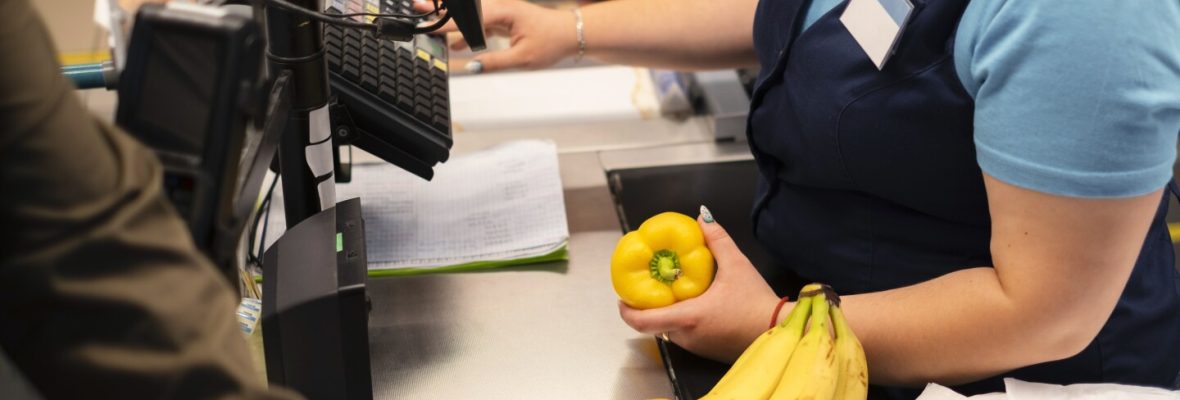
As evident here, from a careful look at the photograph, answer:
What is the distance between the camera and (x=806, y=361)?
961 mm

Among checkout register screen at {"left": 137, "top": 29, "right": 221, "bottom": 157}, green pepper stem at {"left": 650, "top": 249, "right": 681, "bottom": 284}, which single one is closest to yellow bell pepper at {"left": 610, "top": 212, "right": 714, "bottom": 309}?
green pepper stem at {"left": 650, "top": 249, "right": 681, "bottom": 284}

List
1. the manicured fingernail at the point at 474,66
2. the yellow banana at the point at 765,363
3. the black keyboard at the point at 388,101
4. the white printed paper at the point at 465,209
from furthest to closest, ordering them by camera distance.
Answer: the manicured fingernail at the point at 474,66 < the white printed paper at the point at 465,209 < the black keyboard at the point at 388,101 < the yellow banana at the point at 765,363

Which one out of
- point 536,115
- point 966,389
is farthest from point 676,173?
point 966,389

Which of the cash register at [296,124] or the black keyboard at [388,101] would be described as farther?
the black keyboard at [388,101]

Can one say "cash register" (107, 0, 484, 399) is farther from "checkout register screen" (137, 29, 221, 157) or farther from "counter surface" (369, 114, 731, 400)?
"counter surface" (369, 114, 731, 400)

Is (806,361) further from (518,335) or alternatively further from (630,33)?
(630,33)

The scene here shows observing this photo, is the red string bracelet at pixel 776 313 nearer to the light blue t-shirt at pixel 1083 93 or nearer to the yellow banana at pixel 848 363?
the yellow banana at pixel 848 363

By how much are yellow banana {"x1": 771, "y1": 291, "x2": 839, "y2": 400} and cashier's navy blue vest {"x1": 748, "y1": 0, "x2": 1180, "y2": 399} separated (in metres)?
0.19

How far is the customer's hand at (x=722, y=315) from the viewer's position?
44.1 inches

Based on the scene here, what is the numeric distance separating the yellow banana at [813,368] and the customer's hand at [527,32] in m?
0.69

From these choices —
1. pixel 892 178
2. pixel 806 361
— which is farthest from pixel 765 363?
pixel 892 178

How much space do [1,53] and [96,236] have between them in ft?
0.32

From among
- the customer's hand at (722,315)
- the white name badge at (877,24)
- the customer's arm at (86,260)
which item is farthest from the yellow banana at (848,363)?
the customer's arm at (86,260)

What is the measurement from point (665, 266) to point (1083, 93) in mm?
442
